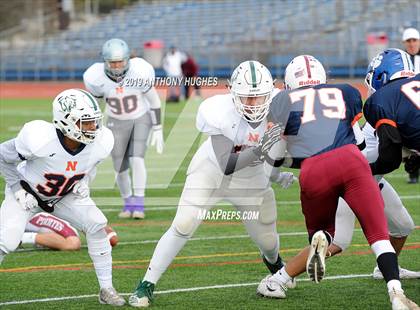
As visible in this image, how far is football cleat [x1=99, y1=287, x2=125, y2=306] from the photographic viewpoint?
18.4 feet

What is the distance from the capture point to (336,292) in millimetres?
5934

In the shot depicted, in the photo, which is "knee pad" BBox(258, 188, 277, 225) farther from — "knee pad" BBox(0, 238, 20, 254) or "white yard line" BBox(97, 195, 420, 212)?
"white yard line" BBox(97, 195, 420, 212)


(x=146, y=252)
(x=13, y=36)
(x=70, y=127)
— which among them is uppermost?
(x=70, y=127)

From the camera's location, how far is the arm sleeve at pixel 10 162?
5.67 metres

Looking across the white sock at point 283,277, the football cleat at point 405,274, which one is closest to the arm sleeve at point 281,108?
the white sock at point 283,277

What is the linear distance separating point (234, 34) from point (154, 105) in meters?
21.5

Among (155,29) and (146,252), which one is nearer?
(146,252)

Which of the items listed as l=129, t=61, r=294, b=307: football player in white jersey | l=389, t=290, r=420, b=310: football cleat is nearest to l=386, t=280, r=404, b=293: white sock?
l=389, t=290, r=420, b=310: football cleat

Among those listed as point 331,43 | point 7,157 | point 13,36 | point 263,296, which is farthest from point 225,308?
point 13,36

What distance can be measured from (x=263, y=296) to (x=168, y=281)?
2.68ft

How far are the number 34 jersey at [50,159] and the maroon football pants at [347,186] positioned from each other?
1.44 m

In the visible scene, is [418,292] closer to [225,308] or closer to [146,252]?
[225,308]

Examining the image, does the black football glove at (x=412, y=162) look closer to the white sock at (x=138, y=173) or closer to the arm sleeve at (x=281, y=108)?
the arm sleeve at (x=281, y=108)

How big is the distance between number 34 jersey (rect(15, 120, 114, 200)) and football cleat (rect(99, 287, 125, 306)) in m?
0.69
